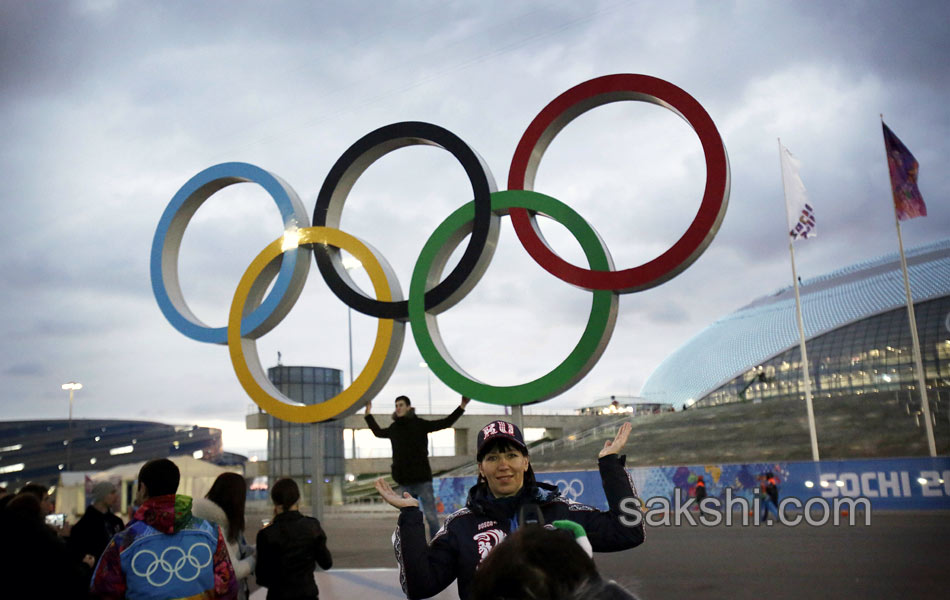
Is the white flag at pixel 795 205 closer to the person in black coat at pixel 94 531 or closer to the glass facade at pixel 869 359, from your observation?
the person in black coat at pixel 94 531

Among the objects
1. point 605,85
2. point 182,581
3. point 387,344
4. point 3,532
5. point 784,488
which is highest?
point 605,85

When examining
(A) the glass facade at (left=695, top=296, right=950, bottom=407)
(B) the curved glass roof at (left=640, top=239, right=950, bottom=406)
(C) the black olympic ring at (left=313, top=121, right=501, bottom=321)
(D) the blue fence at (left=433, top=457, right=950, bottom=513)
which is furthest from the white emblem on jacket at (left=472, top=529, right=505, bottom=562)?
(B) the curved glass roof at (left=640, top=239, right=950, bottom=406)

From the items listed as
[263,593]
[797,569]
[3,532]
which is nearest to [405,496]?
[3,532]

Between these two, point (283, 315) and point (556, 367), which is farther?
point (283, 315)

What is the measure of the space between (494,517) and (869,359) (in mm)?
Result: 54872

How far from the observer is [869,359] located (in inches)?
1988

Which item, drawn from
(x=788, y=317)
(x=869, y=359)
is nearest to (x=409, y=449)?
(x=869, y=359)

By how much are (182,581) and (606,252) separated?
6.67m

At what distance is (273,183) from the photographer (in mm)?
11656

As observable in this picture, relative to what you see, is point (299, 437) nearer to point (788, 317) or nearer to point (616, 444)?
point (616, 444)

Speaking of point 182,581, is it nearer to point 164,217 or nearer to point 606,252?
point 606,252

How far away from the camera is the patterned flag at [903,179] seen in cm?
2111

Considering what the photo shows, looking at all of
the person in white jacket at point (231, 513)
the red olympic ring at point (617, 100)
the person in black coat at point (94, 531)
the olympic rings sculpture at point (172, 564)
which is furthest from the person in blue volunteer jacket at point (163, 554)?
the red olympic ring at point (617, 100)

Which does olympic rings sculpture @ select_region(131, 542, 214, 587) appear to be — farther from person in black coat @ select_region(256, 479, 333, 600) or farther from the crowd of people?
person in black coat @ select_region(256, 479, 333, 600)
